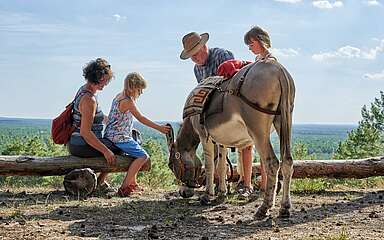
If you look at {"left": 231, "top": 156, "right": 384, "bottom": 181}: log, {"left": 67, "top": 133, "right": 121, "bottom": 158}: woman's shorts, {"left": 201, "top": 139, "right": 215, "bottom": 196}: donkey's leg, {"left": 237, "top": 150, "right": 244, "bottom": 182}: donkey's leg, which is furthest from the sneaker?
{"left": 231, "top": 156, "right": 384, "bottom": 181}: log

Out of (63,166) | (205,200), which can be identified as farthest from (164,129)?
(63,166)

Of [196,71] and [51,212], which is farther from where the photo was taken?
[196,71]

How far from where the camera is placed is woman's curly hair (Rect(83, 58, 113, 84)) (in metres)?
8.87

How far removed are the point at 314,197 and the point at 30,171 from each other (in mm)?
4486

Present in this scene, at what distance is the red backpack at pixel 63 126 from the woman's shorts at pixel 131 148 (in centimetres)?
78

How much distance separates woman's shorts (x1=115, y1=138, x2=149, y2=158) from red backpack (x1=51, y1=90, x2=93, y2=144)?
78cm

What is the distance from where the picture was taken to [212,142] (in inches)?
324

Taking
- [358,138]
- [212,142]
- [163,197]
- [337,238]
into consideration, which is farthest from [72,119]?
[358,138]

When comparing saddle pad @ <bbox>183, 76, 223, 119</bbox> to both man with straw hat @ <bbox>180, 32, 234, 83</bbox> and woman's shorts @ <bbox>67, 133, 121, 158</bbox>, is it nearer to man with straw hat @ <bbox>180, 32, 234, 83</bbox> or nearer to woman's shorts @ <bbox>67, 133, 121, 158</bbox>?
man with straw hat @ <bbox>180, 32, 234, 83</bbox>

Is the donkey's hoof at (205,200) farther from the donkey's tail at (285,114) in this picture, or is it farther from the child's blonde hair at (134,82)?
the child's blonde hair at (134,82)

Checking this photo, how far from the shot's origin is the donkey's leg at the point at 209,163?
822cm

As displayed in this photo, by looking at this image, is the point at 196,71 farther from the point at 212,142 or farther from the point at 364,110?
the point at 364,110

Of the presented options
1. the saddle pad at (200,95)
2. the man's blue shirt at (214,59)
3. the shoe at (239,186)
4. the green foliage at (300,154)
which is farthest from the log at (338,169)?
the green foliage at (300,154)

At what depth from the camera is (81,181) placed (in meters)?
8.92
